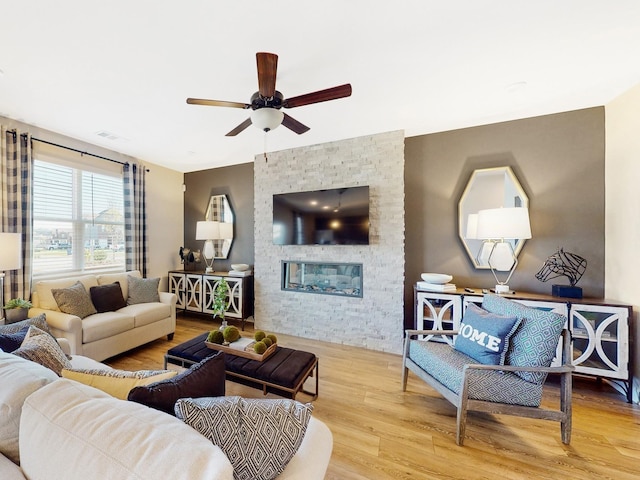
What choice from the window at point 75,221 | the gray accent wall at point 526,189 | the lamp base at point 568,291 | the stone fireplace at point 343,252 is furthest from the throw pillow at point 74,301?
the lamp base at point 568,291

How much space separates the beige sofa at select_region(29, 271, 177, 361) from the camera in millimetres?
2439

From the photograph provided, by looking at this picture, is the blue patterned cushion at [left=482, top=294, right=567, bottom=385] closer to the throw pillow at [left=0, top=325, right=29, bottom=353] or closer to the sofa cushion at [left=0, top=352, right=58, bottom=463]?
the sofa cushion at [left=0, top=352, right=58, bottom=463]

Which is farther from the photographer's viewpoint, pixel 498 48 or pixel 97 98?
pixel 97 98

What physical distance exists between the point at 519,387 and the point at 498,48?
2.29 meters

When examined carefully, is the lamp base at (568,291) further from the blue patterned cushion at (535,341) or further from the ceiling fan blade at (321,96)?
the ceiling fan blade at (321,96)

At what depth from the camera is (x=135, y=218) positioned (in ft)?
12.6

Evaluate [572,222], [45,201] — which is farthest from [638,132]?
[45,201]

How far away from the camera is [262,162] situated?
3.84 meters

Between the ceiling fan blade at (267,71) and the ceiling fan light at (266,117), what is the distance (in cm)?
10

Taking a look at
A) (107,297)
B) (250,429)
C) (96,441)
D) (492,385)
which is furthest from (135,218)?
(492,385)

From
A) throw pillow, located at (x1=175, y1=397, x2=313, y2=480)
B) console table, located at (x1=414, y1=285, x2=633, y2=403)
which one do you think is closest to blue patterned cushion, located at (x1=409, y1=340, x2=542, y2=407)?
console table, located at (x1=414, y1=285, x2=633, y2=403)

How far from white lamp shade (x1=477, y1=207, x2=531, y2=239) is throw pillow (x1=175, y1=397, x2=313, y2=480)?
2.39 m

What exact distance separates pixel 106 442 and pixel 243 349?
4.85 feet

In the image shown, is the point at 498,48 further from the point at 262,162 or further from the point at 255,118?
the point at 262,162
